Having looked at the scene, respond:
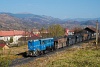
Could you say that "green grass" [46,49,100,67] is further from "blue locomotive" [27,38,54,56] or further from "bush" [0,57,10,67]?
"bush" [0,57,10,67]

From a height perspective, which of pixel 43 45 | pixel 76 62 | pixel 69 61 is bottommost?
pixel 69 61

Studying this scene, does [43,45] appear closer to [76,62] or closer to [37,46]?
[37,46]

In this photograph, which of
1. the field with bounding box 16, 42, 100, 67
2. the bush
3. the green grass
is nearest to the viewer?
the bush

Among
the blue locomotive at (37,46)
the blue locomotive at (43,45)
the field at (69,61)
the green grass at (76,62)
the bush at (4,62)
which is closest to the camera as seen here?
the bush at (4,62)

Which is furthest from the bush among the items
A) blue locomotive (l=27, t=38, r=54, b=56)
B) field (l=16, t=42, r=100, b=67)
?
blue locomotive (l=27, t=38, r=54, b=56)

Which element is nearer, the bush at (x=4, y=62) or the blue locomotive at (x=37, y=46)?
the bush at (x=4, y=62)

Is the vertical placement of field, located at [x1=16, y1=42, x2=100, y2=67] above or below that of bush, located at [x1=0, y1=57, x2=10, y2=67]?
below

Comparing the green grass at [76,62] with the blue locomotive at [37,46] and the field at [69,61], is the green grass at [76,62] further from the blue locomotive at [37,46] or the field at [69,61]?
the blue locomotive at [37,46]

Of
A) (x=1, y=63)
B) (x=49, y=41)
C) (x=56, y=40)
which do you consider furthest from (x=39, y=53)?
(x=1, y=63)

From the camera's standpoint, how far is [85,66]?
90.5ft

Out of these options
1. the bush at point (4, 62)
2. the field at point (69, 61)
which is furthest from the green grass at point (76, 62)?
the bush at point (4, 62)

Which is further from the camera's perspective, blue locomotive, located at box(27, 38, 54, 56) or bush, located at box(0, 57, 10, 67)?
blue locomotive, located at box(27, 38, 54, 56)

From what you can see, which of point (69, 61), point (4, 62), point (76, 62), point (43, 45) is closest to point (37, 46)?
point (43, 45)

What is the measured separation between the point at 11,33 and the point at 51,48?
8962 centimetres
